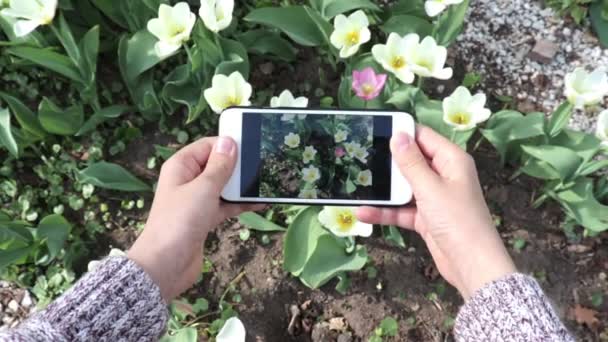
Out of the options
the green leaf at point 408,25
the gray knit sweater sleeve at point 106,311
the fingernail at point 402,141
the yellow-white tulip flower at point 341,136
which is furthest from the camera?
the green leaf at point 408,25

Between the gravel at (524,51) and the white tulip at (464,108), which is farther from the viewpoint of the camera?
the gravel at (524,51)

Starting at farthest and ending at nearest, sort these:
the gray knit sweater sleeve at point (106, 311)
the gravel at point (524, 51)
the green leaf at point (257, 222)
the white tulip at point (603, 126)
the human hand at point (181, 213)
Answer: the gravel at point (524, 51)
the green leaf at point (257, 222)
the white tulip at point (603, 126)
the human hand at point (181, 213)
the gray knit sweater sleeve at point (106, 311)

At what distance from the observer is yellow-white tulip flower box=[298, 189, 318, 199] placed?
163 centimetres

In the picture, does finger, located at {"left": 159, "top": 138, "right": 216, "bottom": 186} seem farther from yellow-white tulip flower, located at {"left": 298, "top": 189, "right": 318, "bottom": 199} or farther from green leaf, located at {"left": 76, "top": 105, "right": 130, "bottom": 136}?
green leaf, located at {"left": 76, "top": 105, "right": 130, "bottom": 136}

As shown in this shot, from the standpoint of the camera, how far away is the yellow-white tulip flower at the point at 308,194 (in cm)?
163

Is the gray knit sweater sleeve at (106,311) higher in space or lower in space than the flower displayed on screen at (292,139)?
lower

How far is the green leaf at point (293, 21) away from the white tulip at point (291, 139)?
0.51 metres

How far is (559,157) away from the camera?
5.86 feet

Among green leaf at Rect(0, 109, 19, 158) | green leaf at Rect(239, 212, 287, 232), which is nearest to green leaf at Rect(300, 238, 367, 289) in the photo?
green leaf at Rect(239, 212, 287, 232)

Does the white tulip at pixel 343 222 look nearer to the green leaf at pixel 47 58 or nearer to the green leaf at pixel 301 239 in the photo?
the green leaf at pixel 301 239

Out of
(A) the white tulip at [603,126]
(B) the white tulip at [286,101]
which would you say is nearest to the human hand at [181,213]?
(B) the white tulip at [286,101]

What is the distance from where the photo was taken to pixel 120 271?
1296mm

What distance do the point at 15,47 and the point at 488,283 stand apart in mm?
1500

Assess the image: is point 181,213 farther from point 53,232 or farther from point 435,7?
point 435,7
